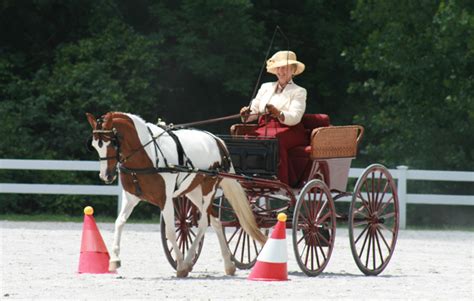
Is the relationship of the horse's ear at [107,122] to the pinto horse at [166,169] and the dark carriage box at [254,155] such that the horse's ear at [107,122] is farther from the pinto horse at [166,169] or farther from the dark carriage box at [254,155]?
the dark carriage box at [254,155]

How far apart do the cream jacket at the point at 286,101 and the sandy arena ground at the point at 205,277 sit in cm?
151

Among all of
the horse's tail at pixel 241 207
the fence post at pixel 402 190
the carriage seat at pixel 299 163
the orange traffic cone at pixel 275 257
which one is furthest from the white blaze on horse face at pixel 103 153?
the fence post at pixel 402 190

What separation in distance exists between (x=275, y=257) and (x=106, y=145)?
5.74 ft

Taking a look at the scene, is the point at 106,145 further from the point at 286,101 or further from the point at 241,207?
the point at 286,101

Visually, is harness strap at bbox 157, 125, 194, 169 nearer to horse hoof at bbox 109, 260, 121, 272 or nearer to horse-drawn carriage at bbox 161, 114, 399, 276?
horse-drawn carriage at bbox 161, 114, 399, 276

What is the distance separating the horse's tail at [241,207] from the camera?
39.4ft

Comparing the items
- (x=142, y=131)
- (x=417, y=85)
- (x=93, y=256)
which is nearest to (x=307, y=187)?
(x=142, y=131)

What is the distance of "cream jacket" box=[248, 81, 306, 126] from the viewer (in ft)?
40.5

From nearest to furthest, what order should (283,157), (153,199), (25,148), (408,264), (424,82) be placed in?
(153,199) < (283,157) < (408,264) < (25,148) < (424,82)

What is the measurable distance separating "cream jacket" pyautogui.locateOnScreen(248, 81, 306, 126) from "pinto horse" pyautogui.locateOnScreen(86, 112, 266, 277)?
26.8 inches

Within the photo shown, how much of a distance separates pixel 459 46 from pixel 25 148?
846cm

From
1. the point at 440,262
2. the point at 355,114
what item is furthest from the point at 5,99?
the point at 440,262

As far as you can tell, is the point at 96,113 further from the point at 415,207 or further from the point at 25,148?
the point at 415,207

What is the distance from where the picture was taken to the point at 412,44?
2533cm
